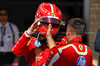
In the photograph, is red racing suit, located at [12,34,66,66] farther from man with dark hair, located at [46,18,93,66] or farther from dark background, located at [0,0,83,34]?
dark background, located at [0,0,83,34]

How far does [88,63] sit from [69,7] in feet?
15.8

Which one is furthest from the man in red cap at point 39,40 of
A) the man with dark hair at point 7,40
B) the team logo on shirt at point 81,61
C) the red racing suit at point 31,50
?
the man with dark hair at point 7,40

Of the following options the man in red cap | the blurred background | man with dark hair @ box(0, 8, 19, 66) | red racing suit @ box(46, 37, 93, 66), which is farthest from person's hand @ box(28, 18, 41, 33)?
the blurred background

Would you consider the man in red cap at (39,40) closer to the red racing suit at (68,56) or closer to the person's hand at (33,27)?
the person's hand at (33,27)

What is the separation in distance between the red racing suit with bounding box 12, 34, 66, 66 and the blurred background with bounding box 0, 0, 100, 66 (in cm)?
186

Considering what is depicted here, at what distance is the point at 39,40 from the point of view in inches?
101

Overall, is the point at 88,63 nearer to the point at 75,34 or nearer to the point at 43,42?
the point at 75,34

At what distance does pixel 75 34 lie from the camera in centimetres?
228

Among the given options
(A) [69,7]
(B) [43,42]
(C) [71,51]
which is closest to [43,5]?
(B) [43,42]

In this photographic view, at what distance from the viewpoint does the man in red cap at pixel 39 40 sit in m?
2.45

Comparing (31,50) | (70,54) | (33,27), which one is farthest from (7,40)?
(70,54)

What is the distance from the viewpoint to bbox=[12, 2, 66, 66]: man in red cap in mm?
2451

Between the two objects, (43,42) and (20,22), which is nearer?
(43,42)

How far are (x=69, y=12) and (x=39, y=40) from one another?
3.93 meters
